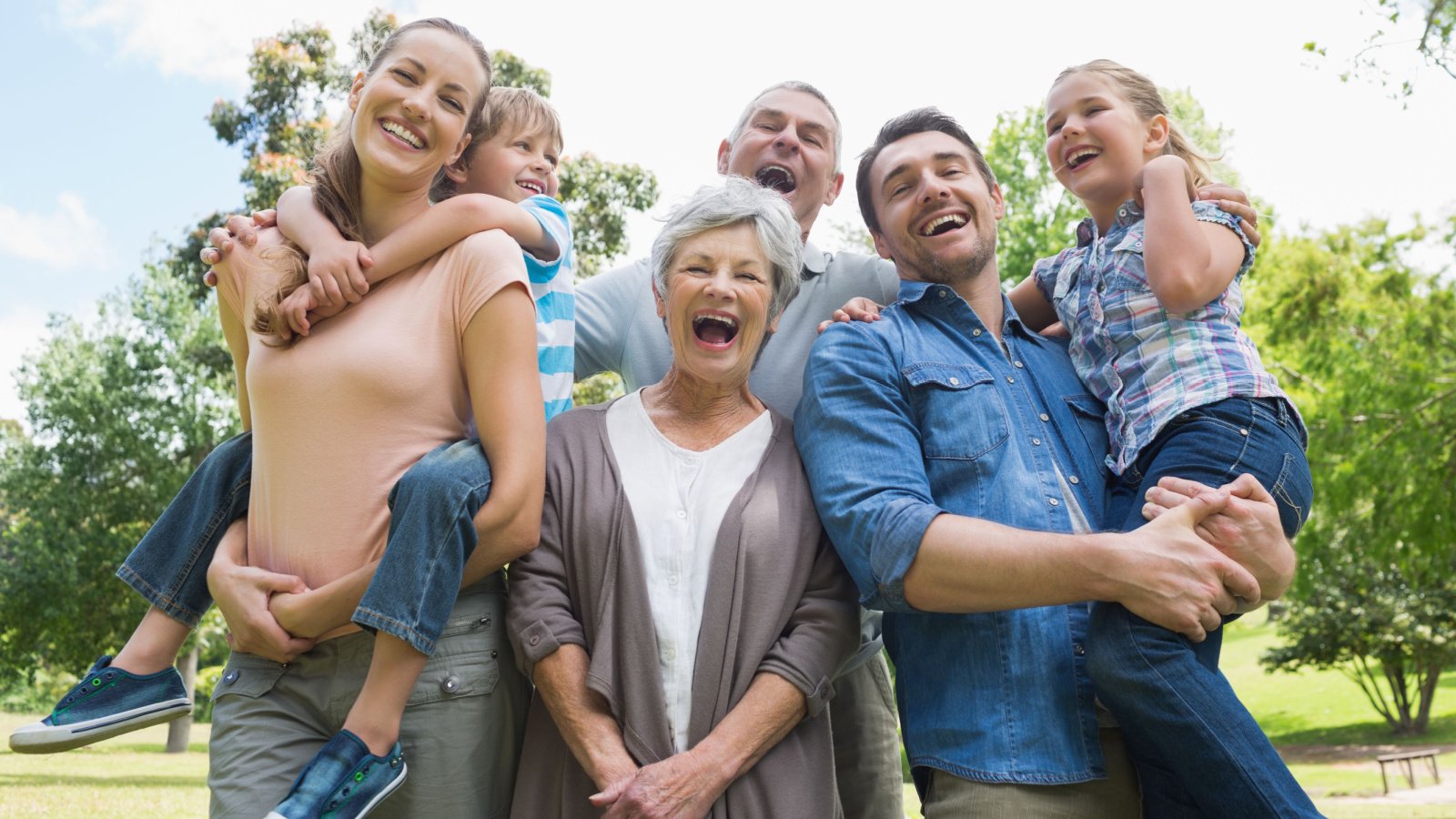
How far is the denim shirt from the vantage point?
2547mm

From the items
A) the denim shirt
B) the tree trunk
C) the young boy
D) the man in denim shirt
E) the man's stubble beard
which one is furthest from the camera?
the tree trunk

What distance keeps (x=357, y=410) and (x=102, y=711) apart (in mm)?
1009

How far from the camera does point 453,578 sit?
2408mm

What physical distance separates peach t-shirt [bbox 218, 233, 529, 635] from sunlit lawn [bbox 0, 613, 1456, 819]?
9298mm

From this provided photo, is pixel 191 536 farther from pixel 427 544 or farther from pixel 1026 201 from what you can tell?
pixel 1026 201

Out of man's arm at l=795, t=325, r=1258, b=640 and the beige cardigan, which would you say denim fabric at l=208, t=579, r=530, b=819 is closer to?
the beige cardigan

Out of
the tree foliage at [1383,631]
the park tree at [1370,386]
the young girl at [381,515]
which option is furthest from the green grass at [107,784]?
the tree foliage at [1383,631]

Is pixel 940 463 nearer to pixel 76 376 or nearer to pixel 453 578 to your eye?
pixel 453 578

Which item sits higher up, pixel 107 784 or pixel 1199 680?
pixel 1199 680

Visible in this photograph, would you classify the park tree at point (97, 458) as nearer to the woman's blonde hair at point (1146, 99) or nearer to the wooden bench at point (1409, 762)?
the woman's blonde hair at point (1146, 99)

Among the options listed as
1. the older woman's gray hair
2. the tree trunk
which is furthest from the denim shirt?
the tree trunk

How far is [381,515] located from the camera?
2.52m

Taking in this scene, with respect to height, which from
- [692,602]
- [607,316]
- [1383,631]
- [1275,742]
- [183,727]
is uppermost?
[607,316]

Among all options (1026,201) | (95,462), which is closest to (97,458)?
(95,462)
